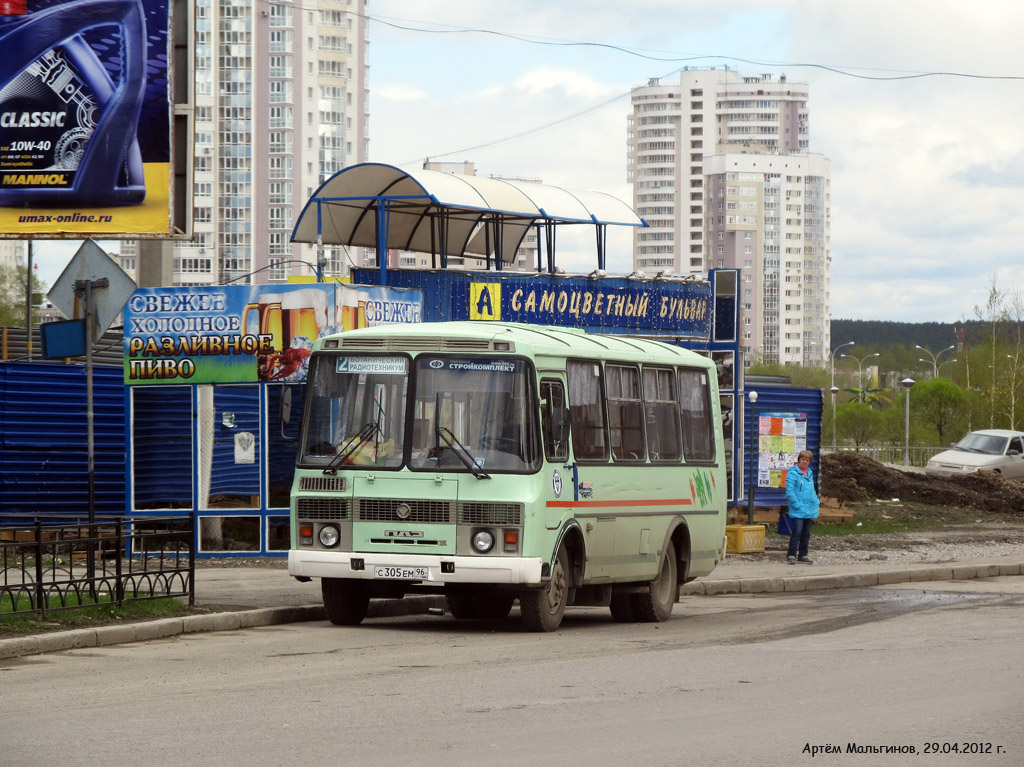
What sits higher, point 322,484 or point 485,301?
point 485,301

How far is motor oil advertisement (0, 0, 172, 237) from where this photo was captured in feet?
75.7

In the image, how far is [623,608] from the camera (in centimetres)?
1692

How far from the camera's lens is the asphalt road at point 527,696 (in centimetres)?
784

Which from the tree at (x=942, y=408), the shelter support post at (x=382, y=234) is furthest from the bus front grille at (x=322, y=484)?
the tree at (x=942, y=408)

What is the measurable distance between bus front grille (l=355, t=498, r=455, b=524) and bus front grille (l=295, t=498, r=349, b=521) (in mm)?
154

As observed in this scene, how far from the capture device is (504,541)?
14141 mm

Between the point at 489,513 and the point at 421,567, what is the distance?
30.9 inches

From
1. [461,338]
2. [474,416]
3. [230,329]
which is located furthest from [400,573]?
[230,329]

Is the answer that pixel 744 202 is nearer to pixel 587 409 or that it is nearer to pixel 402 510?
pixel 587 409

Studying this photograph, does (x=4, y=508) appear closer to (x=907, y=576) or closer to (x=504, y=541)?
(x=504, y=541)

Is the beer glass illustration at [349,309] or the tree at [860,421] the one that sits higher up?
the beer glass illustration at [349,309]

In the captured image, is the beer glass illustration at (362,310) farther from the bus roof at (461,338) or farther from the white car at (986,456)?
the white car at (986,456)

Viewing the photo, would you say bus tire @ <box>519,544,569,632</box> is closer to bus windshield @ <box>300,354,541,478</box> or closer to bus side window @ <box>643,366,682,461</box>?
bus windshield @ <box>300,354,541,478</box>

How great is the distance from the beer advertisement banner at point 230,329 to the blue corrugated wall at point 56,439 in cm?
151
